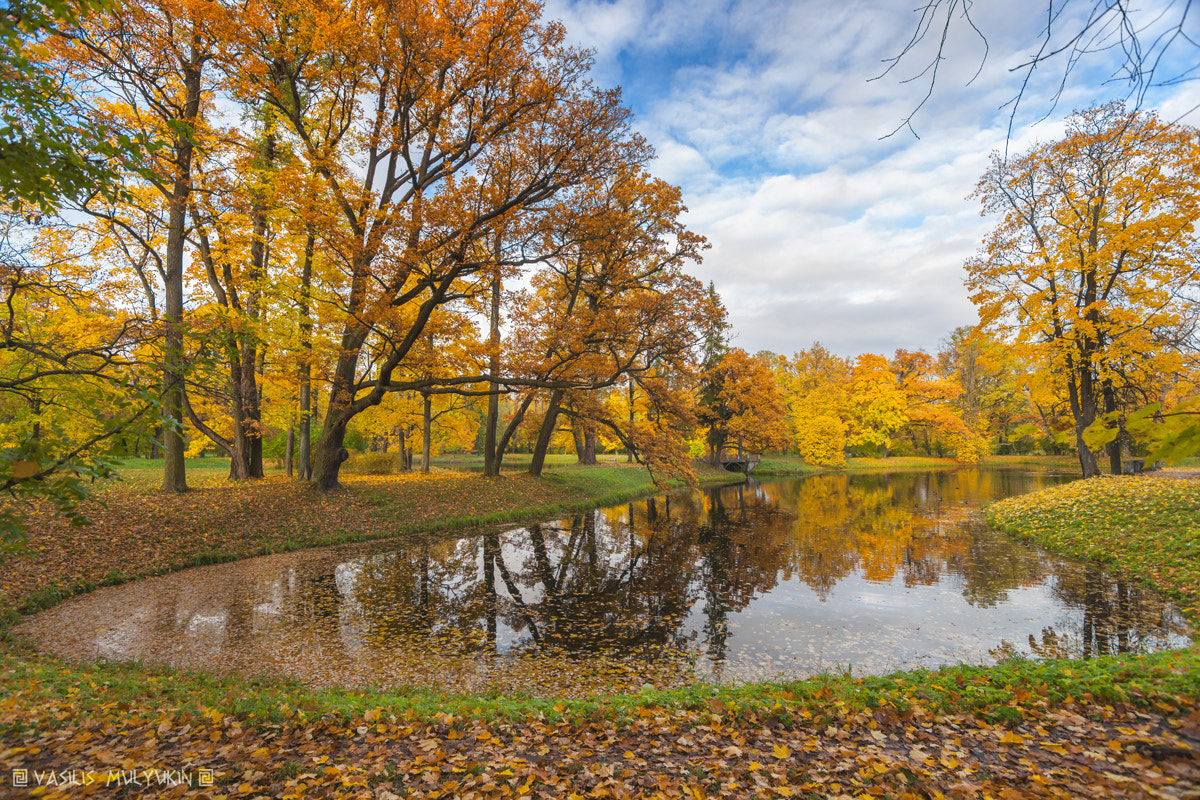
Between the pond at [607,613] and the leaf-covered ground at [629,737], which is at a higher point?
the leaf-covered ground at [629,737]

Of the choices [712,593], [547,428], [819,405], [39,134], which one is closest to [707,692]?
[712,593]

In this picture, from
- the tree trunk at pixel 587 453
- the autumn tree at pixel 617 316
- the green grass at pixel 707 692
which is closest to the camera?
the green grass at pixel 707 692

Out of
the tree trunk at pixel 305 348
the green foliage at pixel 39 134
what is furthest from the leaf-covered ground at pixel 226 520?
the green foliage at pixel 39 134

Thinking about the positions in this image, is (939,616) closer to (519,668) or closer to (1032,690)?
(1032,690)

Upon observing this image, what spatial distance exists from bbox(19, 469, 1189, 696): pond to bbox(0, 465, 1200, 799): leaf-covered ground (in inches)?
44.9

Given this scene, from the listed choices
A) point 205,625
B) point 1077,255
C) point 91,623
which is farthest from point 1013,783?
point 1077,255

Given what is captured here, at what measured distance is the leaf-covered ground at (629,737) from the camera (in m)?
3.24

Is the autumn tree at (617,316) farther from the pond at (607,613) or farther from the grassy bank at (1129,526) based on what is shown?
the grassy bank at (1129,526)

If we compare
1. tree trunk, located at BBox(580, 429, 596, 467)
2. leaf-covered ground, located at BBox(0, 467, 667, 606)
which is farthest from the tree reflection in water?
→ tree trunk, located at BBox(580, 429, 596, 467)

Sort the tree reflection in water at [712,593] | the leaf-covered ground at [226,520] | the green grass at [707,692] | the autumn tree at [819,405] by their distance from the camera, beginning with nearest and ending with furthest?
1. the green grass at [707,692]
2. the tree reflection in water at [712,593]
3. the leaf-covered ground at [226,520]
4. the autumn tree at [819,405]

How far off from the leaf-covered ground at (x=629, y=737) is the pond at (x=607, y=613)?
1141mm

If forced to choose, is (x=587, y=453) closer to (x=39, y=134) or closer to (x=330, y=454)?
(x=330, y=454)

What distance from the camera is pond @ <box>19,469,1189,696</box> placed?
647 cm

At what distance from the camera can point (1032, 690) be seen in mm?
4438
